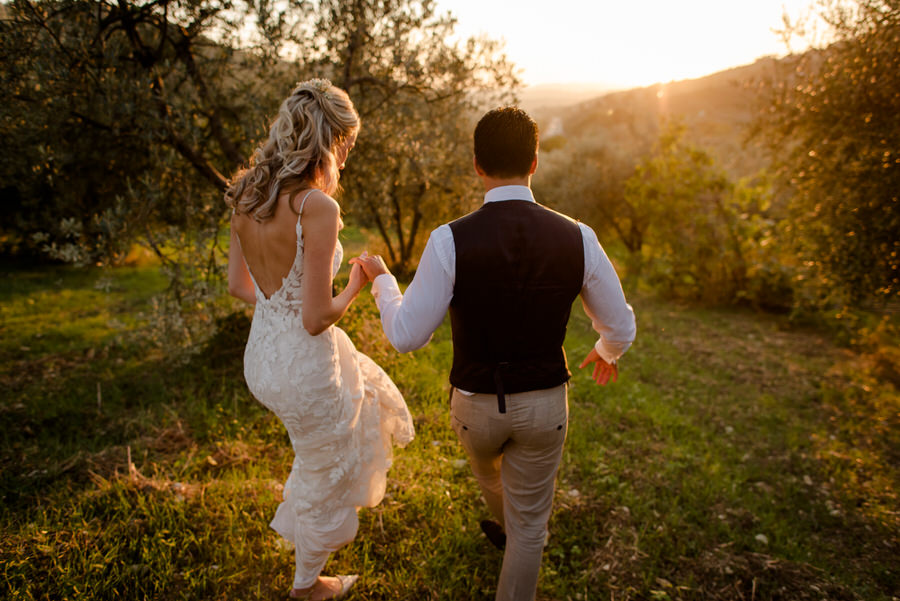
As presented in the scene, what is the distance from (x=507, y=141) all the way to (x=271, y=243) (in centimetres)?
136

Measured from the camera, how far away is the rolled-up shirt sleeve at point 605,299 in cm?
232

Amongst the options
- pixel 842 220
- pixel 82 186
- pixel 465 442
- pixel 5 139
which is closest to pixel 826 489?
pixel 842 220

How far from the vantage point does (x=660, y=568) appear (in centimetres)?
360

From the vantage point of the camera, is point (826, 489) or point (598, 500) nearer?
point (598, 500)

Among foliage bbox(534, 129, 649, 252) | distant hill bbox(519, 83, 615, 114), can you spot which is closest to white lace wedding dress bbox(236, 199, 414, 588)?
foliage bbox(534, 129, 649, 252)

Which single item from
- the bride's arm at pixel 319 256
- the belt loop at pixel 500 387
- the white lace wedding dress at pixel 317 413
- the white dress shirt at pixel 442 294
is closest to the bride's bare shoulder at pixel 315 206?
the bride's arm at pixel 319 256

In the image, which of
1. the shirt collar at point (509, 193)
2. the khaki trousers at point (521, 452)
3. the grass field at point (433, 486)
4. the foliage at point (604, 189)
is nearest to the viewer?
the shirt collar at point (509, 193)

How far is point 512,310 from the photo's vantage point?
7.34 feet

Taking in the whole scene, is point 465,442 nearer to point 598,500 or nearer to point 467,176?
point 598,500

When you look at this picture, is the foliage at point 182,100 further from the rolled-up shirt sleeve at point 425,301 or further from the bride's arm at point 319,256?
the rolled-up shirt sleeve at point 425,301

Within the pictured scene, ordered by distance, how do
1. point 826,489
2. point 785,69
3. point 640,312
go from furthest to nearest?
point 640,312
point 785,69
point 826,489

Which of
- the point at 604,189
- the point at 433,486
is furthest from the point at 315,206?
the point at 604,189

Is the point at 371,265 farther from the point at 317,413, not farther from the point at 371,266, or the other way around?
the point at 317,413

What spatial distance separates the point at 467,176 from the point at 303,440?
26.7 ft
